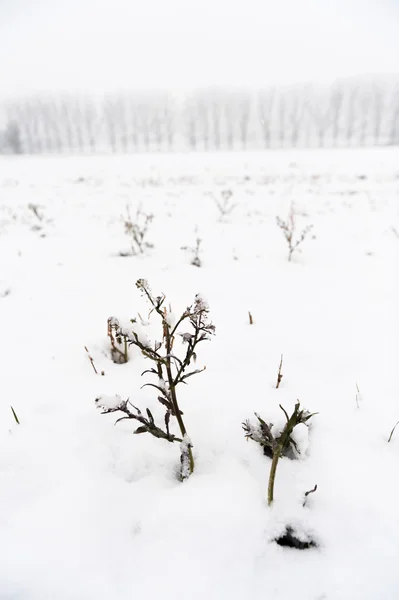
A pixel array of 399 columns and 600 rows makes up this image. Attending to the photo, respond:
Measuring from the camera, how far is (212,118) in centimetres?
6619

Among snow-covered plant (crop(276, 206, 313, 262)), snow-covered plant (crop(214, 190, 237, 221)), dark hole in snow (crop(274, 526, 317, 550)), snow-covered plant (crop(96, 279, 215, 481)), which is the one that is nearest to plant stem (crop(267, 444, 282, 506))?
dark hole in snow (crop(274, 526, 317, 550))

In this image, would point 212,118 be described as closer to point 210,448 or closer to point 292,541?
point 210,448

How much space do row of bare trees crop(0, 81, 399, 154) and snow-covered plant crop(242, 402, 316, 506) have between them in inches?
2544

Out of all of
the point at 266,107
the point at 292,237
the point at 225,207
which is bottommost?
the point at 292,237

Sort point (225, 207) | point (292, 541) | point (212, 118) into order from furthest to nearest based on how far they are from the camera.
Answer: point (212, 118) → point (225, 207) → point (292, 541)

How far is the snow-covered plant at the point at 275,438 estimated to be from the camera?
1.13 m

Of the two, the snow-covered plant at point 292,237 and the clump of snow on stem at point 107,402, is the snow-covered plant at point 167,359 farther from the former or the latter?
the snow-covered plant at point 292,237

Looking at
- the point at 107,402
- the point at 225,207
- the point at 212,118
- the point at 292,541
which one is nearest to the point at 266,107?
the point at 212,118

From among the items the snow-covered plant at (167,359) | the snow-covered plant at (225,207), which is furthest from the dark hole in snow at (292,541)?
the snow-covered plant at (225,207)

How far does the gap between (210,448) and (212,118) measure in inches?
2950

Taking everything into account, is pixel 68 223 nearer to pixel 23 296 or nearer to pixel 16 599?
pixel 23 296

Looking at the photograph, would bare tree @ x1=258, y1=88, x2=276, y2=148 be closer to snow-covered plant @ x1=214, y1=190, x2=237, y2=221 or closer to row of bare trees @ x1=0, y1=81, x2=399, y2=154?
row of bare trees @ x1=0, y1=81, x2=399, y2=154

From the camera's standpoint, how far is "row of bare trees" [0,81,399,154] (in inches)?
2319

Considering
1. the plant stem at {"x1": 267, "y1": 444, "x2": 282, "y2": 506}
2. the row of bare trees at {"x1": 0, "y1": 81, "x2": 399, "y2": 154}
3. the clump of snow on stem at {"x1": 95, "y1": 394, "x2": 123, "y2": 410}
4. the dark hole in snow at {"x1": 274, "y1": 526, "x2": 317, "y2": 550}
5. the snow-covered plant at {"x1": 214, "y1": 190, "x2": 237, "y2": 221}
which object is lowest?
the dark hole in snow at {"x1": 274, "y1": 526, "x2": 317, "y2": 550}
